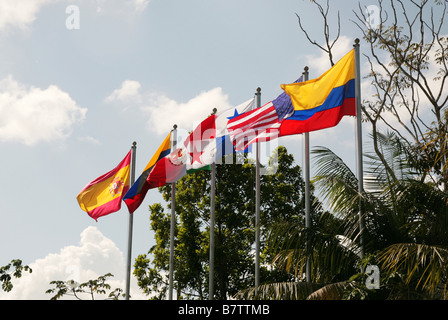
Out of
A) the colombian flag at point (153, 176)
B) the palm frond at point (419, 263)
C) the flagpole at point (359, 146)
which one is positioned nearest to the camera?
the palm frond at point (419, 263)

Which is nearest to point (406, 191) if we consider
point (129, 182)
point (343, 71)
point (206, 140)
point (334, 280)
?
point (334, 280)

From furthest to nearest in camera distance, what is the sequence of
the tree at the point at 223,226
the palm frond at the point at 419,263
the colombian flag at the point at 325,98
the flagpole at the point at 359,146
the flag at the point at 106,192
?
the tree at the point at 223,226, the flag at the point at 106,192, the colombian flag at the point at 325,98, the flagpole at the point at 359,146, the palm frond at the point at 419,263

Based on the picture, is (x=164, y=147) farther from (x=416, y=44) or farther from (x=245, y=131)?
(x=416, y=44)

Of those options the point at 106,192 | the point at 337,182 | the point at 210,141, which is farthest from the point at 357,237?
the point at 106,192

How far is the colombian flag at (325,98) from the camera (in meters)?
12.8

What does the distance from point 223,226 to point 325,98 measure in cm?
1161

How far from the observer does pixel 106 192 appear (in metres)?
19.2

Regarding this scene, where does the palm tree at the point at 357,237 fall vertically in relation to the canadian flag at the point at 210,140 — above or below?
below

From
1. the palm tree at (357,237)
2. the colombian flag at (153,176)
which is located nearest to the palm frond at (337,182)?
the palm tree at (357,237)

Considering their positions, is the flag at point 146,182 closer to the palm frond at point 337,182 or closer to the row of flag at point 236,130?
the row of flag at point 236,130

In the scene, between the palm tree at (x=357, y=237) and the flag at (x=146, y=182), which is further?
the flag at (x=146, y=182)

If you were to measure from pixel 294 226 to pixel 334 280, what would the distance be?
123cm

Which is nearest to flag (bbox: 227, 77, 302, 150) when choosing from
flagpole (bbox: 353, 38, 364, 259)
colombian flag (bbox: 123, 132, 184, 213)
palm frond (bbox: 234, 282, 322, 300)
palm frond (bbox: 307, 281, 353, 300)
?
flagpole (bbox: 353, 38, 364, 259)

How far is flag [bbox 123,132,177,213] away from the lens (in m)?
17.8
